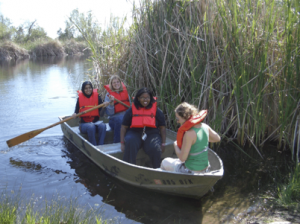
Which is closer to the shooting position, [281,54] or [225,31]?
[281,54]

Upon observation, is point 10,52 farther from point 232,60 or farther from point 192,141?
point 192,141

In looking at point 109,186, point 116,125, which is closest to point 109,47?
point 116,125

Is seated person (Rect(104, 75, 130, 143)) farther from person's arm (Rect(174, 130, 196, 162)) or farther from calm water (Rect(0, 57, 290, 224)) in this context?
person's arm (Rect(174, 130, 196, 162))

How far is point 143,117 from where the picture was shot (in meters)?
3.97

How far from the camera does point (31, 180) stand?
13.9 feet

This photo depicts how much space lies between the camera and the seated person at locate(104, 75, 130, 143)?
4.93 m

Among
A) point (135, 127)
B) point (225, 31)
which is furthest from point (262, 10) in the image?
point (135, 127)

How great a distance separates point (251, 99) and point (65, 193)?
3098 millimetres

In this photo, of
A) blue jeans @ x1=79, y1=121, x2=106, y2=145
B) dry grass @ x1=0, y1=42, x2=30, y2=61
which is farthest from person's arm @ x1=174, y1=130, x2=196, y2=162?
dry grass @ x1=0, y1=42, x2=30, y2=61

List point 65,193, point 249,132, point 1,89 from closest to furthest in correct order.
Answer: point 65,193
point 249,132
point 1,89

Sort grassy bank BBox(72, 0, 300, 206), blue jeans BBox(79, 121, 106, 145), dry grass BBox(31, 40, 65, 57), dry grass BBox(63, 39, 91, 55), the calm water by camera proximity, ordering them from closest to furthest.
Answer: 1. the calm water
2. grassy bank BBox(72, 0, 300, 206)
3. blue jeans BBox(79, 121, 106, 145)
4. dry grass BBox(31, 40, 65, 57)
5. dry grass BBox(63, 39, 91, 55)

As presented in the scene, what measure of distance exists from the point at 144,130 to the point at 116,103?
1286mm

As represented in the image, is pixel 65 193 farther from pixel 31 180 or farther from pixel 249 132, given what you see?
pixel 249 132

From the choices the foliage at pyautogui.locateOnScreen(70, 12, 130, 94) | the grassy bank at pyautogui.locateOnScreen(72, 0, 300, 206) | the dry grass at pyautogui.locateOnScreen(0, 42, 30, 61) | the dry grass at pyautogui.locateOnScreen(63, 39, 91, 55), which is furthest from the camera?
the dry grass at pyautogui.locateOnScreen(63, 39, 91, 55)
